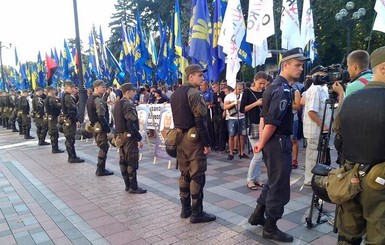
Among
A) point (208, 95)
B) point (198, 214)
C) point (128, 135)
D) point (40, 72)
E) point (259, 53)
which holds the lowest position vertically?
point (198, 214)

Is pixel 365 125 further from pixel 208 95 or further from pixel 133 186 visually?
pixel 208 95

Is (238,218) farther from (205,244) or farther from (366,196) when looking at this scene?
(366,196)

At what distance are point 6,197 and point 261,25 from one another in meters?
6.57

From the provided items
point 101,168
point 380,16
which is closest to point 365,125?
point 380,16

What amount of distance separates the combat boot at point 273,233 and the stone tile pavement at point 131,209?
8cm

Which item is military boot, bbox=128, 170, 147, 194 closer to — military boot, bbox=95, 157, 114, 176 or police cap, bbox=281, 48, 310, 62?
military boot, bbox=95, 157, 114, 176

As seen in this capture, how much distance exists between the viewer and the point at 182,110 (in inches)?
183

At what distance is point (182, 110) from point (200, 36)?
4764 mm

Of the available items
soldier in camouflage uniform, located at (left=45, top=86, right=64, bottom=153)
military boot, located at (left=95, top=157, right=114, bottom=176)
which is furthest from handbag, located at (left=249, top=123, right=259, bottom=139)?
soldier in camouflage uniform, located at (left=45, top=86, right=64, bottom=153)

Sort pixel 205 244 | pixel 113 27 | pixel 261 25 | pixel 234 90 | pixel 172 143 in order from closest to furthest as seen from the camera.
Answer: pixel 205 244 < pixel 172 143 < pixel 261 25 < pixel 234 90 < pixel 113 27

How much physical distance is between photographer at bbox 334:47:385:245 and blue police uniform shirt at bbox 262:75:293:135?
1.01 meters

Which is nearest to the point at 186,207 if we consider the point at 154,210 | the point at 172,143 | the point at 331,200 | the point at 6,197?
the point at 154,210

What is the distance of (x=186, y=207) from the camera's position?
4957mm

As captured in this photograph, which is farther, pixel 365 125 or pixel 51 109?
pixel 51 109
